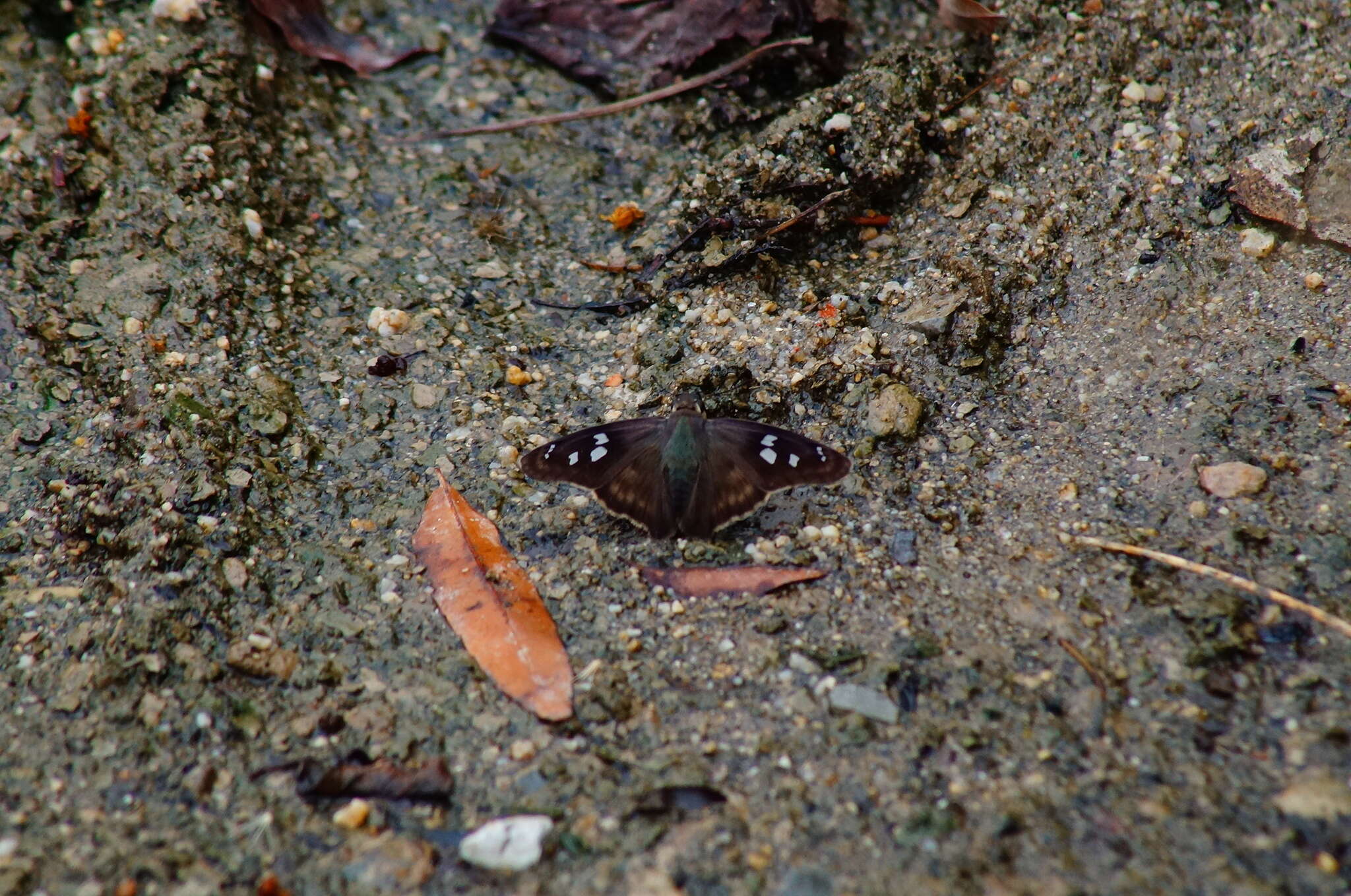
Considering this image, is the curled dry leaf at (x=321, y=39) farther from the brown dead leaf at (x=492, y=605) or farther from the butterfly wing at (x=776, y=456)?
the butterfly wing at (x=776, y=456)

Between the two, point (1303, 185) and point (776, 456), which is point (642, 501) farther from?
point (1303, 185)

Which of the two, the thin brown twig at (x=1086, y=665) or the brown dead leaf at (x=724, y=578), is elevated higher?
the thin brown twig at (x=1086, y=665)

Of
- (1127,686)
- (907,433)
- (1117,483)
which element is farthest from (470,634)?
(1117,483)

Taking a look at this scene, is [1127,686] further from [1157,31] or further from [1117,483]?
[1157,31]

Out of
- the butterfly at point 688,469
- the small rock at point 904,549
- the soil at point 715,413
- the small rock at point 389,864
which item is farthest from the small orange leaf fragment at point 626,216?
the small rock at point 389,864

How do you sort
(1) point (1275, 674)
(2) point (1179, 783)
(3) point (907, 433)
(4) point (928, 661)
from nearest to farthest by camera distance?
(2) point (1179, 783), (1) point (1275, 674), (4) point (928, 661), (3) point (907, 433)

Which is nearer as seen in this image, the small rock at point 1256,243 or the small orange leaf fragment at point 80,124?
the small rock at point 1256,243

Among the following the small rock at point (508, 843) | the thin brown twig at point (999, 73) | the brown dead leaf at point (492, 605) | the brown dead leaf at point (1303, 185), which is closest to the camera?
the small rock at point (508, 843)

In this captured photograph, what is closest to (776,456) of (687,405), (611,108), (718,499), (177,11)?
(718,499)
